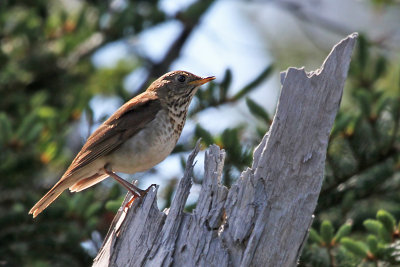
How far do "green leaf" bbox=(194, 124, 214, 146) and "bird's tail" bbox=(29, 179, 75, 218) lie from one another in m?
1.42

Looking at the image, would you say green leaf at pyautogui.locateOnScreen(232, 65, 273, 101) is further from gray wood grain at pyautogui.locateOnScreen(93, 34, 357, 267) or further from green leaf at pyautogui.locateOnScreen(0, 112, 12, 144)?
gray wood grain at pyautogui.locateOnScreen(93, 34, 357, 267)

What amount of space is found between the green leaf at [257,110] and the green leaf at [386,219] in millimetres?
1689

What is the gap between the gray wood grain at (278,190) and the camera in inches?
145

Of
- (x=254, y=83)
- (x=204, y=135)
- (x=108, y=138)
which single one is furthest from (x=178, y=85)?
(x=254, y=83)

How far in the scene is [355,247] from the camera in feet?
16.8

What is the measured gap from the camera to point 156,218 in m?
4.00

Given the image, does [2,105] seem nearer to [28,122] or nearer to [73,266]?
[28,122]

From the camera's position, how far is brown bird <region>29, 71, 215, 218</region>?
5.17 meters

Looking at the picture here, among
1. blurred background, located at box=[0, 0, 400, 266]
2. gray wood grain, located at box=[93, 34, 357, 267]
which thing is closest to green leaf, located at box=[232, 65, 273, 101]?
blurred background, located at box=[0, 0, 400, 266]

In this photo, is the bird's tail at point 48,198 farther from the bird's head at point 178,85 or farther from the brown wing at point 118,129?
the bird's head at point 178,85

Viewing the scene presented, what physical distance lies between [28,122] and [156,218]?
3285 millimetres

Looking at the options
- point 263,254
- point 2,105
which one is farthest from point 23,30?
point 263,254

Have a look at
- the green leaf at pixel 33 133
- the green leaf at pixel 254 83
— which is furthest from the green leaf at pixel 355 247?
the green leaf at pixel 33 133

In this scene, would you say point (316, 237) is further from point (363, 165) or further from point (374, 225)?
point (363, 165)
